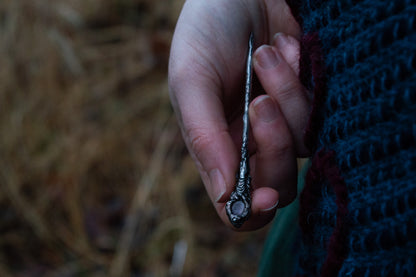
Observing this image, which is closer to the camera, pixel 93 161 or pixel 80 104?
pixel 93 161

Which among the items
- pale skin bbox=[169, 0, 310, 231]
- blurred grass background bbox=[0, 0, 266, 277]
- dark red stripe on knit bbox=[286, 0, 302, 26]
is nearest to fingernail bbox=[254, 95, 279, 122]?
pale skin bbox=[169, 0, 310, 231]

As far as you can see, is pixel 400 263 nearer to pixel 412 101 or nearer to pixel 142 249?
pixel 412 101

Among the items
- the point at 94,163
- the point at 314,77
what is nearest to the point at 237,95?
the point at 314,77

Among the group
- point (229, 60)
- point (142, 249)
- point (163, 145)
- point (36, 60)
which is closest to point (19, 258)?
point (142, 249)

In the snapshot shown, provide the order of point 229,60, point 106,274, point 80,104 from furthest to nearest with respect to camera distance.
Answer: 1. point 80,104
2. point 106,274
3. point 229,60

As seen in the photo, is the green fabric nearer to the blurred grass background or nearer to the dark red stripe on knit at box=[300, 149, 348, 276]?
the dark red stripe on knit at box=[300, 149, 348, 276]

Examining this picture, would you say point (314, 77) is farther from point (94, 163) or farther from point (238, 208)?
point (94, 163)

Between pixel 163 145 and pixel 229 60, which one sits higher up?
pixel 229 60
